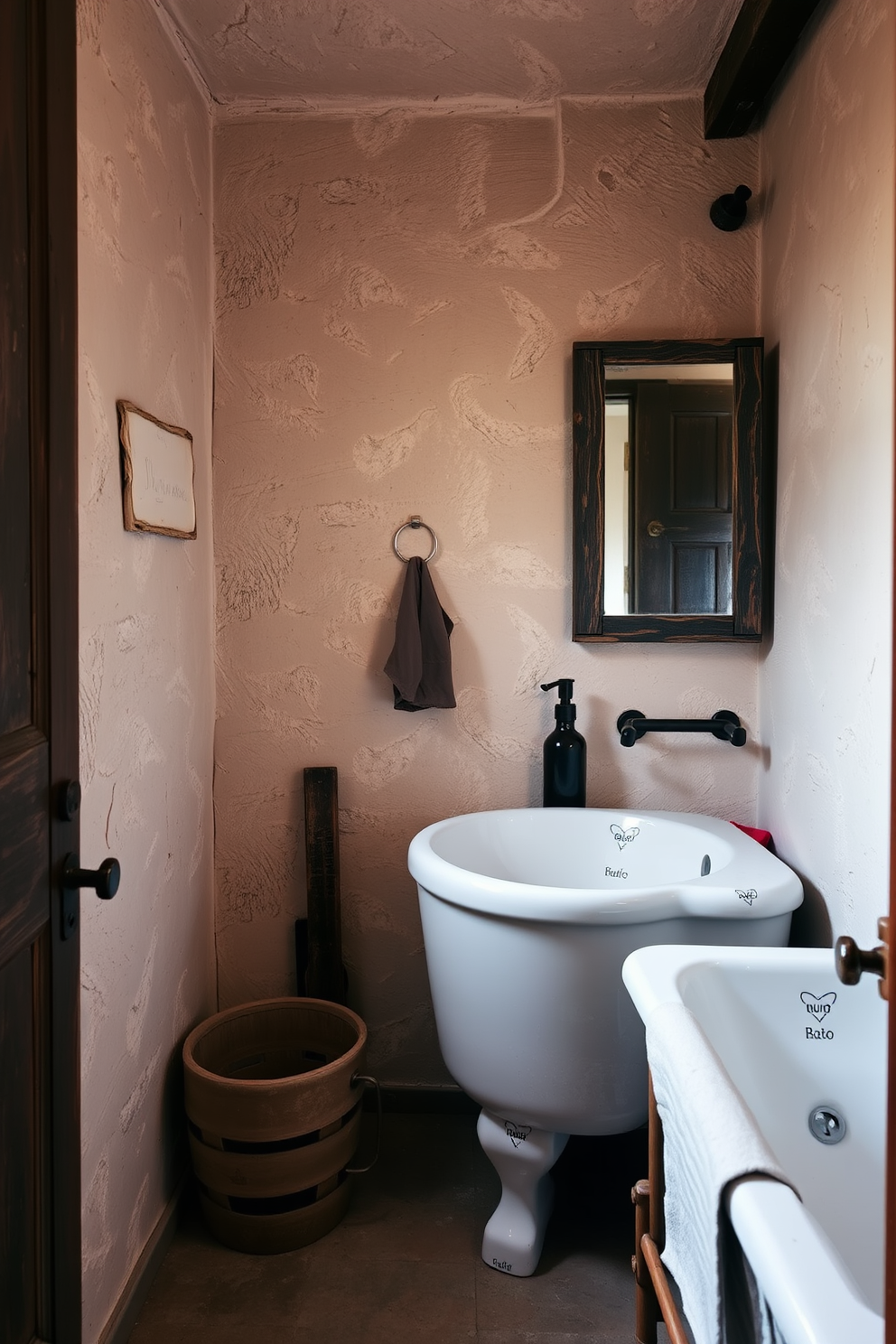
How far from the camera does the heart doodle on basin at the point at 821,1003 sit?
110cm

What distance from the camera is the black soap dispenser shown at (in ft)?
6.17

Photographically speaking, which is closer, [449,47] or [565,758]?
[449,47]

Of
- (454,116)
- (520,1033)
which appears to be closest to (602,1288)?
(520,1033)

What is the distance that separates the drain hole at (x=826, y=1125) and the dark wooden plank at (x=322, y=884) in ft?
3.71

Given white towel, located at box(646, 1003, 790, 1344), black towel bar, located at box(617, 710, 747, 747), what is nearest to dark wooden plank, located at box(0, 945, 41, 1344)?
white towel, located at box(646, 1003, 790, 1344)

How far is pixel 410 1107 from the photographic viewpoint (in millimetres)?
2016

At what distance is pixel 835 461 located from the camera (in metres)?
1.46

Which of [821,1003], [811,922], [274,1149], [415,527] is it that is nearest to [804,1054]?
[821,1003]

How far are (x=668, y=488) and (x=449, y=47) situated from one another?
3.12ft

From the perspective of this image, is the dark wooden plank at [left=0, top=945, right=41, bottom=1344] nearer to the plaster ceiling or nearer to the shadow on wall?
the shadow on wall

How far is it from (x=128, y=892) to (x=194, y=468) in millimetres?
849

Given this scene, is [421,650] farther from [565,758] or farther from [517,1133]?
[517,1133]

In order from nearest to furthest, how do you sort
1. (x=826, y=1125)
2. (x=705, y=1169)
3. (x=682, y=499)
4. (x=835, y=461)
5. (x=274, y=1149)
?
(x=705, y=1169) → (x=826, y=1125) → (x=835, y=461) → (x=274, y=1149) → (x=682, y=499)

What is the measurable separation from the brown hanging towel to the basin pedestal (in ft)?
2.63
